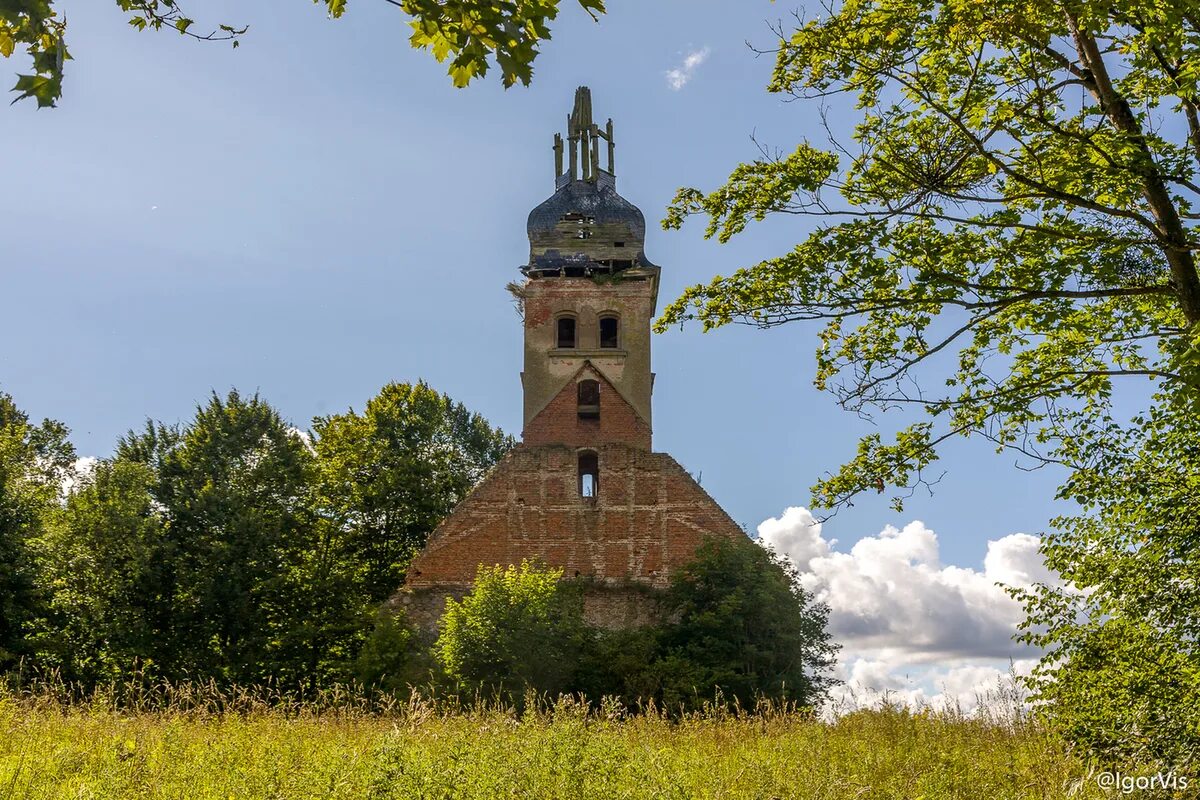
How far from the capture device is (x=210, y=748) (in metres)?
7.82

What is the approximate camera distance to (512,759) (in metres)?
7.34

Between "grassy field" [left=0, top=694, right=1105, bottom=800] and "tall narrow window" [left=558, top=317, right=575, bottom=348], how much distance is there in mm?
24127

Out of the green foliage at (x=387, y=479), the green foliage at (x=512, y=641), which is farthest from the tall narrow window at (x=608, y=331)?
the green foliage at (x=512, y=641)

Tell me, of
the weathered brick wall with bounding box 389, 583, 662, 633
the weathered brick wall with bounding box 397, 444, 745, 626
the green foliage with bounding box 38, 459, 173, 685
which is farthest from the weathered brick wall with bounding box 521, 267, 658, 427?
the green foliage with bounding box 38, 459, 173, 685

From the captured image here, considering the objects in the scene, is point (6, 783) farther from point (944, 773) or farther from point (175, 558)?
point (175, 558)

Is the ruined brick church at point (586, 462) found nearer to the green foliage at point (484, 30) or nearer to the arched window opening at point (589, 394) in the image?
the arched window opening at point (589, 394)

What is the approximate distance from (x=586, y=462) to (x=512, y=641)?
11.1 metres

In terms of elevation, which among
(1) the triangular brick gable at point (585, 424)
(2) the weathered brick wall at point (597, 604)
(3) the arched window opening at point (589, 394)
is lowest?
(2) the weathered brick wall at point (597, 604)

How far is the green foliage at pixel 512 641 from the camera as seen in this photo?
71.2 feet

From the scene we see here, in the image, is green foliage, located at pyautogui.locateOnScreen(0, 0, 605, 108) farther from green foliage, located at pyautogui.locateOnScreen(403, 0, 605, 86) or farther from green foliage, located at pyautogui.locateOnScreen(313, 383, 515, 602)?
green foliage, located at pyautogui.locateOnScreen(313, 383, 515, 602)

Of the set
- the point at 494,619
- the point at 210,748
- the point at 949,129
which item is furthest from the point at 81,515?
the point at 949,129

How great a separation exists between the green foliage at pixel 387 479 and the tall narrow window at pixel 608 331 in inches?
245

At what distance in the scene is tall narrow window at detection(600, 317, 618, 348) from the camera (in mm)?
34969

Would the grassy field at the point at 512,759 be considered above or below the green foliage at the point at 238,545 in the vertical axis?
below
